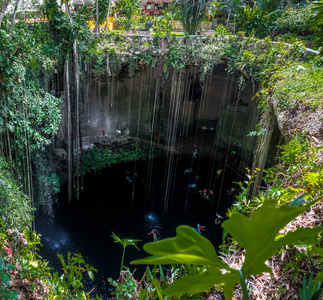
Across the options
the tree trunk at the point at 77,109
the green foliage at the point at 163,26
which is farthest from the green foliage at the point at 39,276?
the green foliage at the point at 163,26

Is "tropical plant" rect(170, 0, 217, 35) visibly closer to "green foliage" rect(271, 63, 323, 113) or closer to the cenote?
the cenote

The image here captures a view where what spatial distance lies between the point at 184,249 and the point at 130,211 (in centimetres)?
731

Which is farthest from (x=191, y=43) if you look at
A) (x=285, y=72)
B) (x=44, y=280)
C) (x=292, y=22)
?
(x=44, y=280)

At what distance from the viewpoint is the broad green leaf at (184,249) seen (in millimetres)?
416

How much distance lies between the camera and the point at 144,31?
31.9 ft

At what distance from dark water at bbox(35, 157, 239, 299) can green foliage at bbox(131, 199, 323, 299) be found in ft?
17.8

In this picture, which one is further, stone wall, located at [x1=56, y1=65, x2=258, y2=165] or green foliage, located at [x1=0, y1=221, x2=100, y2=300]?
stone wall, located at [x1=56, y1=65, x2=258, y2=165]

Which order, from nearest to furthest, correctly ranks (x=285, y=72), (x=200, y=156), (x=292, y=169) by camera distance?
(x=292, y=169) → (x=285, y=72) → (x=200, y=156)

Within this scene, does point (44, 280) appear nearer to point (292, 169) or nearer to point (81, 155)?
point (292, 169)

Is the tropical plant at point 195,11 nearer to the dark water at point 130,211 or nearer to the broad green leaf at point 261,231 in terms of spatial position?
the dark water at point 130,211

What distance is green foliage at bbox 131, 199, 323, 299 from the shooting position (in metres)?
0.40

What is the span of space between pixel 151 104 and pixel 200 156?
273 centimetres

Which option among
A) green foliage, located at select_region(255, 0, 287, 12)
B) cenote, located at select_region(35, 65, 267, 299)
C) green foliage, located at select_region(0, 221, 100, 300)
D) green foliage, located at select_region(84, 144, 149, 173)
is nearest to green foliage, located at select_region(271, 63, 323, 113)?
cenote, located at select_region(35, 65, 267, 299)

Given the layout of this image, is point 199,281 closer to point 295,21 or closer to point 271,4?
point 295,21
